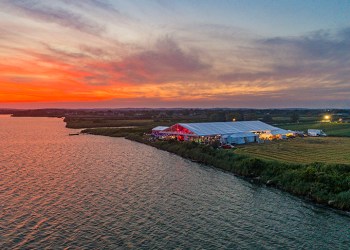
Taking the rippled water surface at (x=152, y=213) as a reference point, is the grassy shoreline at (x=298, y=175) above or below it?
above

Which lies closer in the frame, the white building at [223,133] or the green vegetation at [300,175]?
the green vegetation at [300,175]

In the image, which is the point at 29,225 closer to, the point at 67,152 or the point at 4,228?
the point at 4,228

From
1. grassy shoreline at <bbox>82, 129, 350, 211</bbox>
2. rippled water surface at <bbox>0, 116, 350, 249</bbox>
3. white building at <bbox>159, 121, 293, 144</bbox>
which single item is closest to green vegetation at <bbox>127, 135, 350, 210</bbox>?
grassy shoreline at <bbox>82, 129, 350, 211</bbox>

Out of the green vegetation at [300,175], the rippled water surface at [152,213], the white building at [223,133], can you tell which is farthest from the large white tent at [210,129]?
the rippled water surface at [152,213]

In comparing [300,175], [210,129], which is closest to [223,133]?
[210,129]

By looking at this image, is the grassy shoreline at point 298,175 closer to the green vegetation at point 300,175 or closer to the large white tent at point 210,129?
the green vegetation at point 300,175

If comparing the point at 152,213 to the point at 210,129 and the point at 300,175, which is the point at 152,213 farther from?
the point at 210,129

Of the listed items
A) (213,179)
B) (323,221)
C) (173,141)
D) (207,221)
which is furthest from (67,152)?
(323,221)
